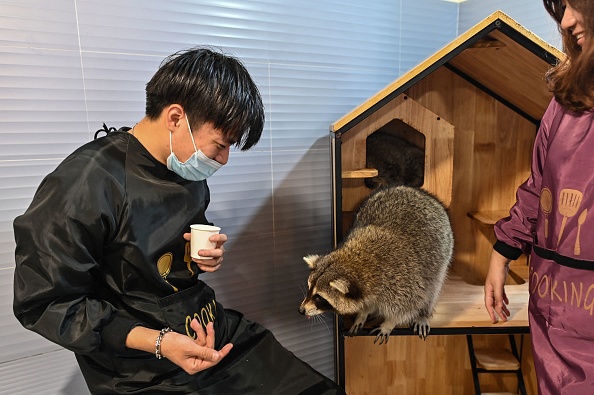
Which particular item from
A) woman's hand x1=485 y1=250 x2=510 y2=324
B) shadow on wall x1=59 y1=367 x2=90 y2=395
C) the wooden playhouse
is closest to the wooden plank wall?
the wooden playhouse

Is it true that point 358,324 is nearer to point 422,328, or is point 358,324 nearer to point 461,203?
point 422,328

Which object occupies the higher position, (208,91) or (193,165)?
(208,91)

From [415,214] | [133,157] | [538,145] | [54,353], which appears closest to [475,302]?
[415,214]

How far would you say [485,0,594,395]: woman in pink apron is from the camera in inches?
38.1

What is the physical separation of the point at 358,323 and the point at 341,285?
234mm

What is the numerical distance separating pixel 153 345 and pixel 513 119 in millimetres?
1905

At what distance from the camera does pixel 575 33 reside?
97cm

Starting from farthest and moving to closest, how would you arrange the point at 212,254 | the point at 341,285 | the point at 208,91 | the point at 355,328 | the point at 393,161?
the point at 393,161 → the point at 355,328 → the point at 341,285 → the point at 212,254 → the point at 208,91

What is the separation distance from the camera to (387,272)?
157cm

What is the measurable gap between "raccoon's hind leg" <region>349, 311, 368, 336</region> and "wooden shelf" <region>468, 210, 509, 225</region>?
2.55 feet

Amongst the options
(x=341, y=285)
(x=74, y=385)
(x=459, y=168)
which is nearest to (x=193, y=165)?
(x=341, y=285)

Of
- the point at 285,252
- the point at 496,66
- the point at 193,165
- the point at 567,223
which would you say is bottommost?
the point at 285,252

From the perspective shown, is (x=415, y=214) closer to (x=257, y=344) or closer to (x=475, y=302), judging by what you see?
(x=475, y=302)

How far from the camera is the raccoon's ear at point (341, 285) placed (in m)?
1.49
